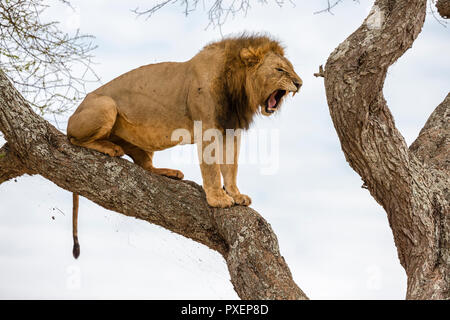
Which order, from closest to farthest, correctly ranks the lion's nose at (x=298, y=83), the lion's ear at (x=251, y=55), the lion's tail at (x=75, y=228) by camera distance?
the lion's nose at (x=298, y=83), the lion's ear at (x=251, y=55), the lion's tail at (x=75, y=228)

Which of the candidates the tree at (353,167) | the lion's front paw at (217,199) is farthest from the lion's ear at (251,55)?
the lion's front paw at (217,199)

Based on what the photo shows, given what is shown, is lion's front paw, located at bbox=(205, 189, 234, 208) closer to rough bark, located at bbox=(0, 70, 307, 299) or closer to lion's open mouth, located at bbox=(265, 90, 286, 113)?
rough bark, located at bbox=(0, 70, 307, 299)

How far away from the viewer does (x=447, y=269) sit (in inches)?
162

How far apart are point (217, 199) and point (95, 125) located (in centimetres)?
114

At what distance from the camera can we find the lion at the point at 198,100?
445 centimetres

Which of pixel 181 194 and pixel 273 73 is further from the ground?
pixel 273 73

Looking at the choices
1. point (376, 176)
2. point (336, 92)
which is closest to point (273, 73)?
point (336, 92)

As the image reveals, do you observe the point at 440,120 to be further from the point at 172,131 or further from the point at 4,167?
the point at 4,167

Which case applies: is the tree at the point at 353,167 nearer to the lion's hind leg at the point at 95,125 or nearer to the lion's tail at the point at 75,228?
the lion's hind leg at the point at 95,125

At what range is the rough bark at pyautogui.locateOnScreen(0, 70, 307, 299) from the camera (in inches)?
175

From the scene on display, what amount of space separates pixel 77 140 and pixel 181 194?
0.95m

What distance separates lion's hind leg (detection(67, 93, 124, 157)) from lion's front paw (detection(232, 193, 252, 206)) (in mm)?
1002

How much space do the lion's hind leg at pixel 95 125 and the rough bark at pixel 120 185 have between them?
2.9 inches

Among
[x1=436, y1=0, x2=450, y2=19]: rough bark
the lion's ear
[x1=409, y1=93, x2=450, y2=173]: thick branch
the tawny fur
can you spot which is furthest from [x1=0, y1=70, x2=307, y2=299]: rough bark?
[x1=436, y1=0, x2=450, y2=19]: rough bark
